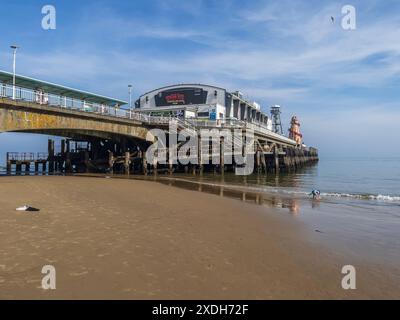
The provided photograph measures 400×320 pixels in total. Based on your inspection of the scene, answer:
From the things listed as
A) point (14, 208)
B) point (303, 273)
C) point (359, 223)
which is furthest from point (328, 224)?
point (14, 208)

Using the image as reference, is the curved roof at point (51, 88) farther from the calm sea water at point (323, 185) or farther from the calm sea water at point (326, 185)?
the calm sea water at point (326, 185)

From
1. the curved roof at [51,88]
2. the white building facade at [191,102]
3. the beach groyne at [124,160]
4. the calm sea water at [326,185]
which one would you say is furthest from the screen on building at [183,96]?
the calm sea water at [326,185]

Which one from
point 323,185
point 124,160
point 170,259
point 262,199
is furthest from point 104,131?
point 170,259

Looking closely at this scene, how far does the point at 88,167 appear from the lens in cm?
3541

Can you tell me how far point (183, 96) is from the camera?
55.9 m

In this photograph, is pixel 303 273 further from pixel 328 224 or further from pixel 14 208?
pixel 14 208

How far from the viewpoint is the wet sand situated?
4855mm

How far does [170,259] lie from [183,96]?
51461 millimetres

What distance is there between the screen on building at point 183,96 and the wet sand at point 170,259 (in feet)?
151

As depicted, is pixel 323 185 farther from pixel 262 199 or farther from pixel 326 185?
pixel 262 199

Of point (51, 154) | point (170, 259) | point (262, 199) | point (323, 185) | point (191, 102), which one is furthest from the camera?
point (191, 102)

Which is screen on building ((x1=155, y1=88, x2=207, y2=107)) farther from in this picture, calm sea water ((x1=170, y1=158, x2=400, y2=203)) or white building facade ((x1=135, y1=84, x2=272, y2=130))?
calm sea water ((x1=170, y1=158, x2=400, y2=203))

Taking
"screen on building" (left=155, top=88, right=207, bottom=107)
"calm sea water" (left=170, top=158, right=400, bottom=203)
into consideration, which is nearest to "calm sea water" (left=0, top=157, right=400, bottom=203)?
"calm sea water" (left=170, top=158, right=400, bottom=203)

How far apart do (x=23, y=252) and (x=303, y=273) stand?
5363 mm
